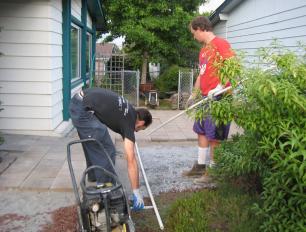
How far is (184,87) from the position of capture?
1400 cm

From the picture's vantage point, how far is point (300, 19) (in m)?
8.45

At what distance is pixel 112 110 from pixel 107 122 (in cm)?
14

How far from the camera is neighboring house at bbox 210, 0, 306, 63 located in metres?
8.59

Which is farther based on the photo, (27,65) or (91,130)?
(27,65)

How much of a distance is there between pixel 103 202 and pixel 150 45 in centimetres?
1257

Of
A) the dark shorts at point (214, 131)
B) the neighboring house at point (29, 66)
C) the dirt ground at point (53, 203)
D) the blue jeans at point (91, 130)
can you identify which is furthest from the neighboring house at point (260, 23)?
the neighboring house at point (29, 66)

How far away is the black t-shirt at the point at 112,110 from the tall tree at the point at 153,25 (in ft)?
35.1

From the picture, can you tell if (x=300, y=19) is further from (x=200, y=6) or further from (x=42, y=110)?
(x=200, y=6)

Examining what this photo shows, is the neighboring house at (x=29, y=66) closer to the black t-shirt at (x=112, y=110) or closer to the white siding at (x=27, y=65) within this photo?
the white siding at (x=27, y=65)

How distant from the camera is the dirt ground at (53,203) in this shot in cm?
376

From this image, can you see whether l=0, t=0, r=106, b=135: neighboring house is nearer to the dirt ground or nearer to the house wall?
the house wall

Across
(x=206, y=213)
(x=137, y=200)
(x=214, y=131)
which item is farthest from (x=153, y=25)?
(x=137, y=200)

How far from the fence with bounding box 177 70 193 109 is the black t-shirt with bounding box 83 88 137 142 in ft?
30.6

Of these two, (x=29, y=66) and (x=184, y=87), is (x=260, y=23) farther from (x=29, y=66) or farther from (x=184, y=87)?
(x=29, y=66)
